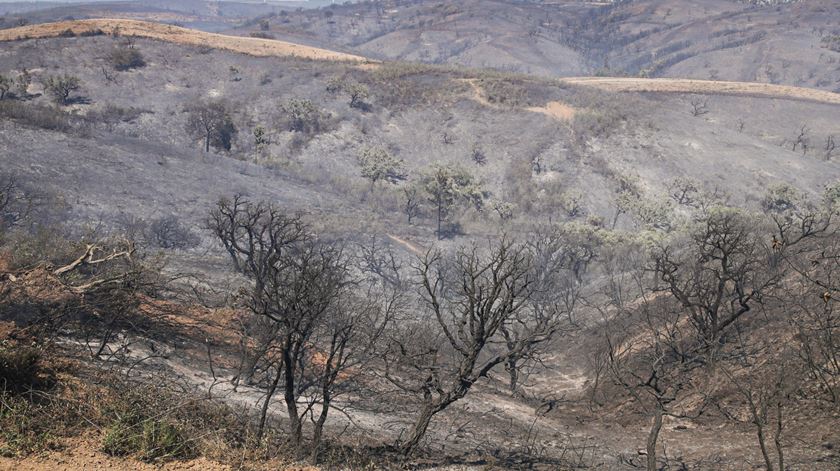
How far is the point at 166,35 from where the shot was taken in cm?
7362

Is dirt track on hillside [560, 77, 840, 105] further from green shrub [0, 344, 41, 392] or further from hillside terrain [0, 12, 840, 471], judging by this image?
green shrub [0, 344, 41, 392]

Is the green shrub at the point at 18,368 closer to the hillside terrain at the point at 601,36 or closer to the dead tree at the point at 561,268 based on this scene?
the dead tree at the point at 561,268

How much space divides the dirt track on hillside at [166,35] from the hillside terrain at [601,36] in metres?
25.8

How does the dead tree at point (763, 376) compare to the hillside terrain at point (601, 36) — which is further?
the hillside terrain at point (601, 36)

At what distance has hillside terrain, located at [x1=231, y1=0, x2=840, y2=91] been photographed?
113562mm

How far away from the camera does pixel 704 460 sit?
15.5m

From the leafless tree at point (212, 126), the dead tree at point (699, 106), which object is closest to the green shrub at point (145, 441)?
the leafless tree at point (212, 126)


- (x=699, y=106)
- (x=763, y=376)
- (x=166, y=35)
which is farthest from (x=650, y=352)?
(x=166, y=35)

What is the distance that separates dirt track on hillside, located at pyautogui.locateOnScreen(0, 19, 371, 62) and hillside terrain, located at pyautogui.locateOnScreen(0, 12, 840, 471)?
73 cm

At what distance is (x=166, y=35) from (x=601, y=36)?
109432 millimetres

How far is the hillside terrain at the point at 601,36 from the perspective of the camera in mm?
113562

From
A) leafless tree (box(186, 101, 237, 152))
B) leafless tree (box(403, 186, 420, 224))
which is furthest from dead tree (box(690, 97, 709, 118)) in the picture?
leafless tree (box(186, 101, 237, 152))

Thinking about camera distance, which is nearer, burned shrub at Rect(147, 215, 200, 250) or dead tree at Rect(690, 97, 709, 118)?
burned shrub at Rect(147, 215, 200, 250)

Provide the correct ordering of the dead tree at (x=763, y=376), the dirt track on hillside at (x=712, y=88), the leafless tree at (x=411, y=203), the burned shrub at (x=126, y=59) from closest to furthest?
the dead tree at (x=763, y=376) < the leafless tree at (x=411, y=203) < the burned shrub at (x=126, y=59) < the dirt track on hillside at (x=712, y=88)
